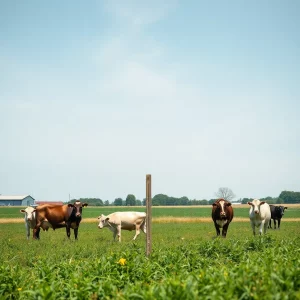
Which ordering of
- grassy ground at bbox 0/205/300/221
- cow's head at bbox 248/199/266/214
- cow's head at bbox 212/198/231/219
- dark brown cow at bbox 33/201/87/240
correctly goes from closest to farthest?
cow's head at bbox 212/198/231/219, cow's head at bbox 248/199/266/214, dark brown cow at bbox 33/201/87/240, grassy ground at bbox 0/205/300/221

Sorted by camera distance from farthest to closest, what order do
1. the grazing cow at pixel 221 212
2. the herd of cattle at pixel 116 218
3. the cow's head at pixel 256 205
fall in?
the cow's head at pixel 256 205 → the herd of cattle at pixel 116 218 → the grazing cow at pixel 221 212

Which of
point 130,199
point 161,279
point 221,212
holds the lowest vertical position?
point 130,199

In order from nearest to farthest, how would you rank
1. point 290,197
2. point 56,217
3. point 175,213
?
point 56,217 → point 175,213 → point 290,197

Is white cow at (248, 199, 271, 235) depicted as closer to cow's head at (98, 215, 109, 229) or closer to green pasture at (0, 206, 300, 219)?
cow's head at (98, 215, 109, 229)

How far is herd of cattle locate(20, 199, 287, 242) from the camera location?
2108cm

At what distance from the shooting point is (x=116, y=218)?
2152 centimetres

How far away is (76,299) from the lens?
646 cm

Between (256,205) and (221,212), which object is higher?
(256,205)

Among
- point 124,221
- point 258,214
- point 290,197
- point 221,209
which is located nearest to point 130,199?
point 290,197

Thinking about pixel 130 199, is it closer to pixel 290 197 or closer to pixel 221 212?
pixel 290 197

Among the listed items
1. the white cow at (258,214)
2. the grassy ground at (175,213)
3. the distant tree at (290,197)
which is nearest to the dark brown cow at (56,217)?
the white cow at (258,214)

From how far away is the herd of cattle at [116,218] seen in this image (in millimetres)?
21078

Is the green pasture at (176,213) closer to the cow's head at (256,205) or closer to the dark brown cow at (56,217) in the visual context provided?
the dark brown cow at (56,217)

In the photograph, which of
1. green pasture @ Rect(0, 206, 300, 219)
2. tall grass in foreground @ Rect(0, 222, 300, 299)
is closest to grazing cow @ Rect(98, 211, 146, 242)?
tall grass in foreground @ Rect(0, 222, 300, 299)
